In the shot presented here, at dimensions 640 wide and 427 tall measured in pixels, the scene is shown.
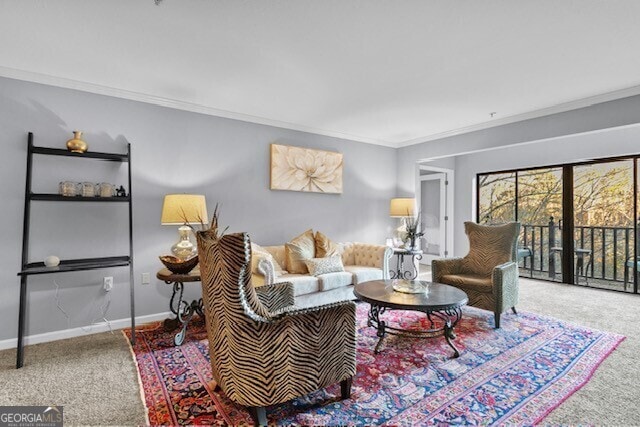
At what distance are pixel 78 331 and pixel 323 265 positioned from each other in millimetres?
2519

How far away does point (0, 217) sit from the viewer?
2.88 m

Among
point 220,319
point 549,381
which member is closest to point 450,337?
point 549,381

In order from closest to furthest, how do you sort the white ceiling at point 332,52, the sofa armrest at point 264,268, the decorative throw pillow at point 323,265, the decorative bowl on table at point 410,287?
the white ceiling at point 332,52
the decorative bowl on table at point 410,287
the sofa armrest at point 264,268
the decorative throw pillow at point 323,265

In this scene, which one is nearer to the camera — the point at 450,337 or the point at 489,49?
the point at 489,49

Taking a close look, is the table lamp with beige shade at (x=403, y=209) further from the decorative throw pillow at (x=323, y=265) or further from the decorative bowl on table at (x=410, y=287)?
the decorative bowl on table at (x=410, y=287)

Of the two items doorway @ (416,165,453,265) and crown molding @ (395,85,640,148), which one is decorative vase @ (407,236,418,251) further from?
doorway @ (416,165,453,265)

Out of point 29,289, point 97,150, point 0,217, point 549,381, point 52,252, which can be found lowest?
point 549,381

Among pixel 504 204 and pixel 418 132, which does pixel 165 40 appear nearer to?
pixel 418 132

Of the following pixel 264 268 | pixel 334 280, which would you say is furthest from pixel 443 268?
pixel 264 268

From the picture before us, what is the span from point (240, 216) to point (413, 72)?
253cm

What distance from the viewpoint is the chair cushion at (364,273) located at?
13.2 feet

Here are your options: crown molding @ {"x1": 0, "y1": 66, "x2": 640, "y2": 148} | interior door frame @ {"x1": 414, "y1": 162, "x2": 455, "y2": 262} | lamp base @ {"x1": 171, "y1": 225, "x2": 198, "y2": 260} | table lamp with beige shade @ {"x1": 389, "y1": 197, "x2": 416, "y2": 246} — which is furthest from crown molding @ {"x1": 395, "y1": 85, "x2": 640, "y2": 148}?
lamp base @ {"x1": 171, "y1": 225, "x2": 198, "y2": 260}

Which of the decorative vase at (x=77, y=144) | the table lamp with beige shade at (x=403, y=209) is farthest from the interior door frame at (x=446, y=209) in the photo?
the decorative vase at (x=77, y=144)

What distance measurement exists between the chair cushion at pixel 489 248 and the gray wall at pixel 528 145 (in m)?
1.22
